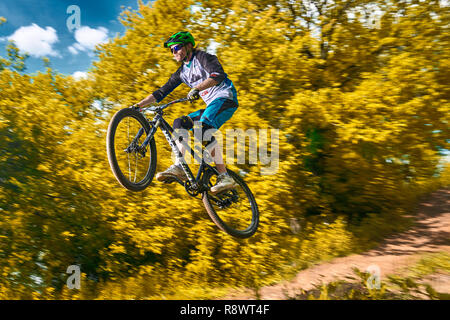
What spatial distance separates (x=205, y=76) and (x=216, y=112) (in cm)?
46

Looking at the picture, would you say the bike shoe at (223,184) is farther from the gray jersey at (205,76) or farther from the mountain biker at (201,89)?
the gray jersey at (205,76)

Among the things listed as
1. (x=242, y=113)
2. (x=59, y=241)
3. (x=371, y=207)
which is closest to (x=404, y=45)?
(x=242, y=113)

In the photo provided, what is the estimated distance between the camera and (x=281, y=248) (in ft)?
32.3

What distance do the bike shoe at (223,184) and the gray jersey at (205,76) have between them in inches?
38.5

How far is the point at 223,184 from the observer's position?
14.3ft

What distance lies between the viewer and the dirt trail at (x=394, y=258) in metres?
8.20

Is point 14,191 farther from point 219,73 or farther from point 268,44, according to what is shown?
point 219,73

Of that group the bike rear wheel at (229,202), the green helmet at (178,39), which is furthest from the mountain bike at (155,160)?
the green helmet at (178,39)

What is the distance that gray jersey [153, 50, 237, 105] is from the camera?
399 centimetres

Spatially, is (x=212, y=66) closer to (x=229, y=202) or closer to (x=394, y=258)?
(x=229, y=202)

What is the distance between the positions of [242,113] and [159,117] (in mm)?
4408

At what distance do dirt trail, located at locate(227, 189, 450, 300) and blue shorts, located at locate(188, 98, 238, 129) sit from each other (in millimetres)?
4355

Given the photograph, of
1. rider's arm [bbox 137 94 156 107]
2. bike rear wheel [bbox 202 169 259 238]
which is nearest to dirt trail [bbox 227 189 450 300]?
bike rear wheel [bbox 202 169 259 238]

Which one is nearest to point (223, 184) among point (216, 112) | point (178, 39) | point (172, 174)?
point (172, 174)
